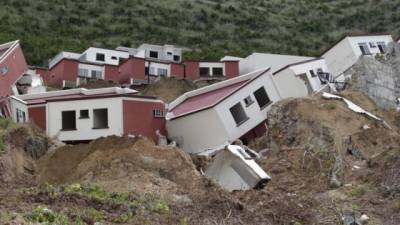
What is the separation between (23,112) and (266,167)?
19793mm

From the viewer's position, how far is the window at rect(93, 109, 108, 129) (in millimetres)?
41188

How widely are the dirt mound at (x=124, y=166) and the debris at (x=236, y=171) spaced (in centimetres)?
230

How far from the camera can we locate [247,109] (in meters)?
42.2

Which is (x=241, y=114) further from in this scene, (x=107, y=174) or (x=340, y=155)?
(x=107, y=174)

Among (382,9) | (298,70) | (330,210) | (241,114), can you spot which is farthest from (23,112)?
(382,9)

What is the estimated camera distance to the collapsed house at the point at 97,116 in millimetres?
40744

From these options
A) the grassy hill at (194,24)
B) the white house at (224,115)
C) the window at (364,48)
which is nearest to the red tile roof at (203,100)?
the white house at (224,115)

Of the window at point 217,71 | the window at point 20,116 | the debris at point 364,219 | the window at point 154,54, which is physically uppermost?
the debris at point 364,219

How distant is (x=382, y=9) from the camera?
93438mm

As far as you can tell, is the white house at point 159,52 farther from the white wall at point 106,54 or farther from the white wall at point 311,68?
the white wall at point 311,68

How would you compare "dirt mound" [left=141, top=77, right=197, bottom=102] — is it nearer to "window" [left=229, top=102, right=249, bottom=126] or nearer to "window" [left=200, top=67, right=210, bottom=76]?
"window" [left=200, top=67, right=210, bottom=76]

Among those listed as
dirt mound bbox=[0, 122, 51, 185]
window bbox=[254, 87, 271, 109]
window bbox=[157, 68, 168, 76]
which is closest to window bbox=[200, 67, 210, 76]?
window bbox=[157, 68, 168, 76]

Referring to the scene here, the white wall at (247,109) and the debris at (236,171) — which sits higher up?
the debris at (236,171)

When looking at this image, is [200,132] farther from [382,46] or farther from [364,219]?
[364,219]
